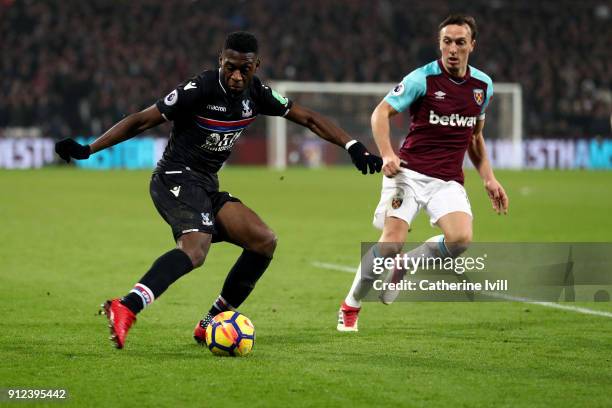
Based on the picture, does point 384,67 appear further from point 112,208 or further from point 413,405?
point 413,405

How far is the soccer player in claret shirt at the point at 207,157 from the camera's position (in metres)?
6.52

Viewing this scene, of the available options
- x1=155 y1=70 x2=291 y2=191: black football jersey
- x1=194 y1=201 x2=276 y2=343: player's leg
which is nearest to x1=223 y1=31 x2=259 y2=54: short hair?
x1=155 y1=70 x2=291 y2=191: black football jersey

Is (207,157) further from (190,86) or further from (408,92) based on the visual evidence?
(408,92)

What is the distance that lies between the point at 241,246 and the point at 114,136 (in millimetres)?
1124

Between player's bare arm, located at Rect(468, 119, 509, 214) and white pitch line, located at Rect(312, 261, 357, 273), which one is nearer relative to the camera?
player's bare arm, located at Rect(468, 119, 509, 214)

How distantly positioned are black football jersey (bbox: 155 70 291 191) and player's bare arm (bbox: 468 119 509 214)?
1.68 metres

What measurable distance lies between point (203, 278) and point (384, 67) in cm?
2942

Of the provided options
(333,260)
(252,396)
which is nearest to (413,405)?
(252,396)

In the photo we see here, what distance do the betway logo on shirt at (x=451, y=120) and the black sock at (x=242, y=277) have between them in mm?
1620

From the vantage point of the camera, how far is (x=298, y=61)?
1512 inches

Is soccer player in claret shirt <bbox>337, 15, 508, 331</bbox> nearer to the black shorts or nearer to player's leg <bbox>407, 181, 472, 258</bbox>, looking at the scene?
player's leg <bbox>407, 181, 472, 258</bbox>

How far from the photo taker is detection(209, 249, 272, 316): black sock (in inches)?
278

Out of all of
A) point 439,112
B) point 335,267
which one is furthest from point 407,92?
point 335,267

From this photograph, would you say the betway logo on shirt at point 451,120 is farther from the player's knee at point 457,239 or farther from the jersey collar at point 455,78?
the player's knee at point 457,239
